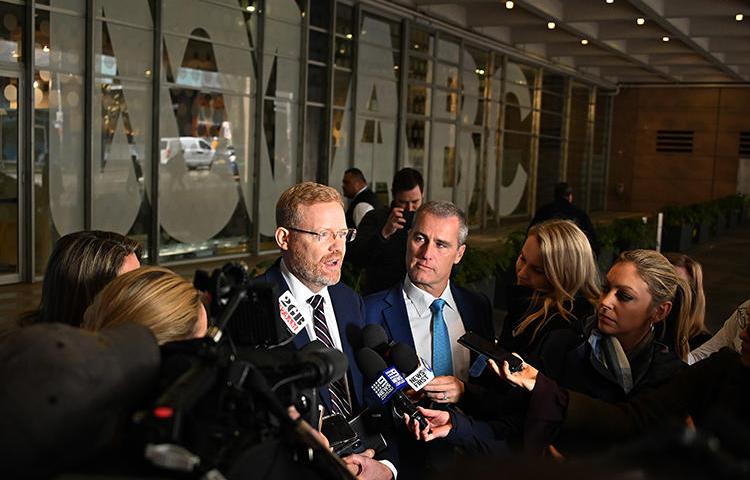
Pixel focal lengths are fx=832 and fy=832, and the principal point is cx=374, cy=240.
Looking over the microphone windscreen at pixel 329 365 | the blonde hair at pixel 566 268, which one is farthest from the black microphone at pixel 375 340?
the microphone windscreen at pixel 329 365

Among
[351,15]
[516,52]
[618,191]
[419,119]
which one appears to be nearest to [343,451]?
[351,15]

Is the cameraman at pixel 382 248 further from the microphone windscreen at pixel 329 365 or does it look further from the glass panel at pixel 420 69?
the glass panel at pixel 420 69

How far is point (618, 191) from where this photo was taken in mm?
30281

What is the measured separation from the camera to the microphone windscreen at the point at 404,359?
2517 mm

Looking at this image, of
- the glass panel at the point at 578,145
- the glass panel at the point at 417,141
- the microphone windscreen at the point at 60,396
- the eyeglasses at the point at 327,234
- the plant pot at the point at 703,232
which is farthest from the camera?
the glass panel at the point at 578,145

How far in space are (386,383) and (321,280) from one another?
674 mm

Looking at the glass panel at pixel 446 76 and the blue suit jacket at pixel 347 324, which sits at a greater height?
the glass panel at pixel 446 76

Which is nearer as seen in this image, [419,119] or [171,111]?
[171,111]

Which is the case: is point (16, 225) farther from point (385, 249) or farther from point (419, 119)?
point (419, 119)

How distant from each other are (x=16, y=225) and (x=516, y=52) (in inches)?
560

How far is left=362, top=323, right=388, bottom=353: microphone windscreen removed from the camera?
8.87 ft

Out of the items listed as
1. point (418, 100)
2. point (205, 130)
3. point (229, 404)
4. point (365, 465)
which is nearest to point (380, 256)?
point (365, 465)

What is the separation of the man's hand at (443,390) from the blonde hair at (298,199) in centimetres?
84

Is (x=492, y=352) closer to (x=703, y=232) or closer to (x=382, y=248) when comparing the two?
(x=382, y=248)
